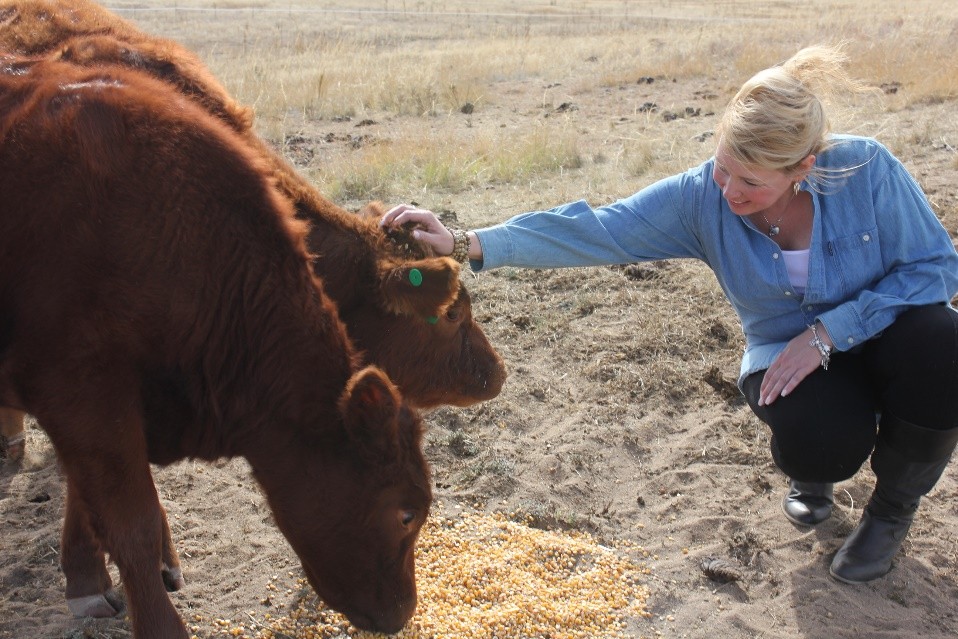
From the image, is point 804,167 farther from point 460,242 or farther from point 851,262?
point 460,242

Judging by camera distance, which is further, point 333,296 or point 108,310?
point 333,296

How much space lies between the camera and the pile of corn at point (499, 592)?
12.5ft

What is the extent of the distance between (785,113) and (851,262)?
765 millimetres

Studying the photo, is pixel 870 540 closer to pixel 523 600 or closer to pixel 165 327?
pixel 523 600

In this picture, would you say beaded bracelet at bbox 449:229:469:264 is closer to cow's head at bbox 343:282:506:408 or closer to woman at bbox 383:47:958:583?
woman at bbox 383:47:958:583

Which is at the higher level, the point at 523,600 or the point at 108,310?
the point at 108,310

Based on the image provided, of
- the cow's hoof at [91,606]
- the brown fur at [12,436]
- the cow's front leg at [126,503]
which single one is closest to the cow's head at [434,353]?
the cow's front leg at [126,503]

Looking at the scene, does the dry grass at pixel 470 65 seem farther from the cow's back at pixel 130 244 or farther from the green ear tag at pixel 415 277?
the cow's back at pixel 130 244

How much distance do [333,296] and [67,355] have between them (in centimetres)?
114

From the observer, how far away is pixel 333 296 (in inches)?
156

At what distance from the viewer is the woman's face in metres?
3.76

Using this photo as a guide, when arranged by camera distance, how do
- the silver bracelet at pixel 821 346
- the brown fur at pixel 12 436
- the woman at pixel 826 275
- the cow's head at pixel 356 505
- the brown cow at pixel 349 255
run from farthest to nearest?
the brown fur at pixel 12 436 → the brown cow at pixel 349 255 → the silver bracelet at pixel 821 346 → the woman at pixel 826 275 → the cow's head at pixel 356 505

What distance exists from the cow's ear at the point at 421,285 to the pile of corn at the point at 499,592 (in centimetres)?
119

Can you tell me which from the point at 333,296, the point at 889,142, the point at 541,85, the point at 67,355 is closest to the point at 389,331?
the point at 333,296
